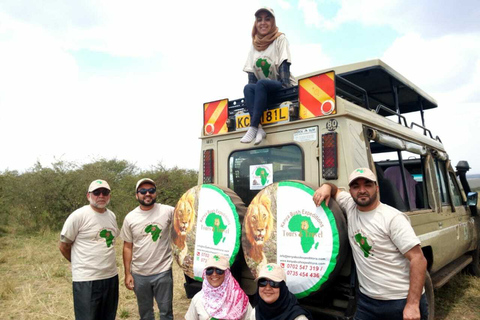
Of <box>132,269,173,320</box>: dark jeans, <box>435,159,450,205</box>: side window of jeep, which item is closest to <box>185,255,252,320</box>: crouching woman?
<box>132,269,173,320</box>: dark jeans

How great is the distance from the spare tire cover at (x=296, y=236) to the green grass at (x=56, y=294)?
7.52 feet

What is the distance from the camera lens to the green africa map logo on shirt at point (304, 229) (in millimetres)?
2654

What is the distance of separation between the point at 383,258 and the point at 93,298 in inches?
95.1

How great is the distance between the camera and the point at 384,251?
2469 millimetres

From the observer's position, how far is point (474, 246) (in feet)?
19.9

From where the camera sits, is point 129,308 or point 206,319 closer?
point 206,319

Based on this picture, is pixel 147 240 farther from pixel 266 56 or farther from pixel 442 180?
pixel 442 180

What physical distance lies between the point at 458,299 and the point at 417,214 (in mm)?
2132

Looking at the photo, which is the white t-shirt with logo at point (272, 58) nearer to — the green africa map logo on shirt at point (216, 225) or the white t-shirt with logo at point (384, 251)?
the green africa map logo on shirt at point (216, 225)

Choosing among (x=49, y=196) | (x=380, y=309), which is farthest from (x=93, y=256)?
(x=49, y=196)

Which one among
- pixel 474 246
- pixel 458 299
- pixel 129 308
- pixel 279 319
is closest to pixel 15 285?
pixel 129 308

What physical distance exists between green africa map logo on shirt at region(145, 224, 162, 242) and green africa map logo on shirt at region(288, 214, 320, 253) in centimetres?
137

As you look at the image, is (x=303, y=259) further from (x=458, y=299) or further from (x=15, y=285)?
(x=15, y=285)

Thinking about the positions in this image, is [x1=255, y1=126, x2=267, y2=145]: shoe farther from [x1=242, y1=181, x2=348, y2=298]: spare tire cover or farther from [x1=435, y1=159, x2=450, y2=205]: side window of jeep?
[x1=435, y1=159, x2=450, y2=205]: side window of jeep
